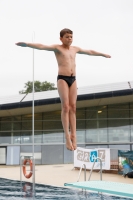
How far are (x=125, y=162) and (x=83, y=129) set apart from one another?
10056mm

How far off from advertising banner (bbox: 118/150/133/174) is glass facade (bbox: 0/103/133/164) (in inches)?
335

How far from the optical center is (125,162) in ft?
67.5

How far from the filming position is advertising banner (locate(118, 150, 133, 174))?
20150mm

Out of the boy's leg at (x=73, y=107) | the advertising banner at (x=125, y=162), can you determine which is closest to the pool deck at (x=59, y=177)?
the advertising banner at (x=125, y=162)

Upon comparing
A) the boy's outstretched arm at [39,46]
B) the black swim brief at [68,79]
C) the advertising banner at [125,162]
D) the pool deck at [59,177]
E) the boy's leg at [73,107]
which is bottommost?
the pool deck at [59,177]

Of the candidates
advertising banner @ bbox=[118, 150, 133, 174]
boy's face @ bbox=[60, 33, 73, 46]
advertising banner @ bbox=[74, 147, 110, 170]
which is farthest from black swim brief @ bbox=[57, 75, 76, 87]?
advertising banner @ bbox=[118, 150, 133, 174]

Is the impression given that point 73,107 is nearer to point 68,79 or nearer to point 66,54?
point 68,79

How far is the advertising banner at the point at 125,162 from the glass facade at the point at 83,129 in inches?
335

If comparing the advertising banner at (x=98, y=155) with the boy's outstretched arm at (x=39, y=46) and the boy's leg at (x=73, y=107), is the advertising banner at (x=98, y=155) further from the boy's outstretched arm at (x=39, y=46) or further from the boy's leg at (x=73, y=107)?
the boy's outstretched arm at (x=39, y=46)

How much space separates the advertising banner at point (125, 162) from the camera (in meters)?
20.1

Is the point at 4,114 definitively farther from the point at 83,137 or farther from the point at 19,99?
the point at 83,137

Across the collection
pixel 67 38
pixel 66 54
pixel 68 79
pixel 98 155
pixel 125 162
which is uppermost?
pixel 67 38

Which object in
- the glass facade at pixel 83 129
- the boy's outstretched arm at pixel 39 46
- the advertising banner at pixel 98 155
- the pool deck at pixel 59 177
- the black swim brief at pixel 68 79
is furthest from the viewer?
the glass facade at pixel 83 129

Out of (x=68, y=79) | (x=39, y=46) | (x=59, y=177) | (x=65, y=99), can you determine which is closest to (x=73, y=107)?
(x=65, y=99)
